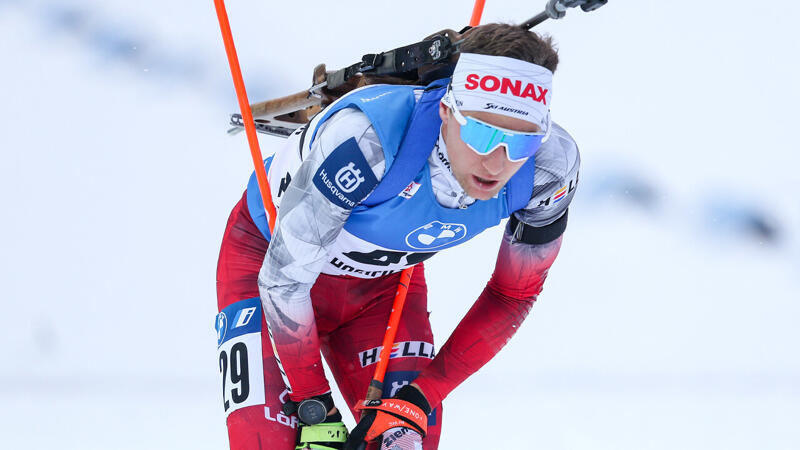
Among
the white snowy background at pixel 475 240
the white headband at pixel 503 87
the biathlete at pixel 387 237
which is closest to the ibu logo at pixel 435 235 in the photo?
the biathlete at pixel 387 237

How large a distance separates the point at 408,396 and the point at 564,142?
821 millimetres

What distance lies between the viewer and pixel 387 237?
2.37m

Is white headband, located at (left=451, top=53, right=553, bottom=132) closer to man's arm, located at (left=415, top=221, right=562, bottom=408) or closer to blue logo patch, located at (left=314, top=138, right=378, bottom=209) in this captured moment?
blue logo patch, located at (left=314, top=138, right=378, bottom=209)

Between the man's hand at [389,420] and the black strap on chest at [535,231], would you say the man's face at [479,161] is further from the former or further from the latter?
the man's hand at [389,420]

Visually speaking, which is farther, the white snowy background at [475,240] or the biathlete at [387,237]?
the white snowy background at [475,240]

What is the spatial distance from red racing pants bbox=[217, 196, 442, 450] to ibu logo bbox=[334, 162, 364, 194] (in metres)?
0.62

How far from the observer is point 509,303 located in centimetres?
273

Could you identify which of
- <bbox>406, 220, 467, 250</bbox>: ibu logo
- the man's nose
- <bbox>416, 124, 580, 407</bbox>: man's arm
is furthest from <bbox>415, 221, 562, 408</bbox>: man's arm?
the man's nose

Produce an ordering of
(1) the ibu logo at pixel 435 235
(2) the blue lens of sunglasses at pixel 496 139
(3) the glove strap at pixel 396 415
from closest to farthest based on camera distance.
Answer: (2) the blue lens of sunglasses at pixel 496 139 < (1) the ibu logo at pixel 435 235 < (3) the glove strap at pixel 396 415

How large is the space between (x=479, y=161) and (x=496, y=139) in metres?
0.08

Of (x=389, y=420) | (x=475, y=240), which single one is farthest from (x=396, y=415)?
(x=475, y=240)

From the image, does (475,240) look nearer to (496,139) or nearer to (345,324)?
(345,324)

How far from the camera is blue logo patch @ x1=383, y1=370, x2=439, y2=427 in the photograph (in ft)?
8.66

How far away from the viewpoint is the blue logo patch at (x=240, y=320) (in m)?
2.60
